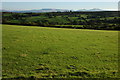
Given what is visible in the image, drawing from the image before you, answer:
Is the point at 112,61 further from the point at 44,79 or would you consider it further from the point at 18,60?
the point at 18,60

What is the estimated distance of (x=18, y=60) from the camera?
41.4ft

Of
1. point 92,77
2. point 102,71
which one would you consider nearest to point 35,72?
point 92,77

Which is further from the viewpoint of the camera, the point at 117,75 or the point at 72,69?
the point at 72,69

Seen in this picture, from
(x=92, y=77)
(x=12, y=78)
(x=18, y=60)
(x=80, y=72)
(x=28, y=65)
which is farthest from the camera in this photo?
(x=18, y=60)

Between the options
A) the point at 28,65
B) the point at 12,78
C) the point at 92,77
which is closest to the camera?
the point at 12,78

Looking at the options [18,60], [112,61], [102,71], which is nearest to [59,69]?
[102,71]

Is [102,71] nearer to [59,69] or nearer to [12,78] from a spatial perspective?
[59,69]

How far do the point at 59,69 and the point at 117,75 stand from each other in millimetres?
4722

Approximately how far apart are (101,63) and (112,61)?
1.62m

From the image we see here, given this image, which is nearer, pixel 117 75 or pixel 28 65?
pixel 117 75

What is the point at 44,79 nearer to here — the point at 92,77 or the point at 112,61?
the point at 92,77

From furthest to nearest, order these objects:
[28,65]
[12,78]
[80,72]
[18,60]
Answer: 1. [18,60]
2. [28,65]
3. [80,72]
4. [12,78]

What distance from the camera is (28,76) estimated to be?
924 centimetres

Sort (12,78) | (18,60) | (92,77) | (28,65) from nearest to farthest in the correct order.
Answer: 1. (12,78)
2. (92,77)
3. (28,65)
4. (18,60)
